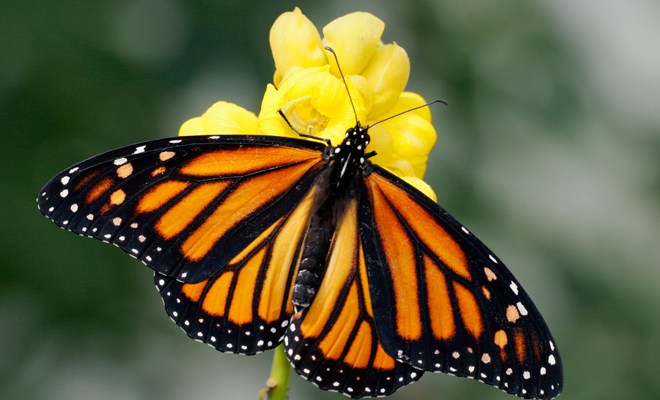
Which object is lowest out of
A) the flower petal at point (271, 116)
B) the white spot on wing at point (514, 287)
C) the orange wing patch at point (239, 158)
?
the white spot on wing at point (514, 287)

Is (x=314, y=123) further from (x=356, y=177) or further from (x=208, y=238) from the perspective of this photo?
(x=208, y=238)

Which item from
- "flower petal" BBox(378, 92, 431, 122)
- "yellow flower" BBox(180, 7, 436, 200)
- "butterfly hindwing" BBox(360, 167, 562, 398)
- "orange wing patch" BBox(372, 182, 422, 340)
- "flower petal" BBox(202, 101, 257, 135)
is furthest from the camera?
"flower petal" BBox(378, 92, 431, 122)

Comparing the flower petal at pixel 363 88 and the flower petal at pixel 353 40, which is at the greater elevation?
the flower petal at pixel 353 40

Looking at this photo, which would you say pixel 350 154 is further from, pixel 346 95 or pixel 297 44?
pixel 297 44

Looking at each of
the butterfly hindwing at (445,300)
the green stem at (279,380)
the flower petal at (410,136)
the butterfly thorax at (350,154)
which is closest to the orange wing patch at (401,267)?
the butterfly hindwing at (445,300)

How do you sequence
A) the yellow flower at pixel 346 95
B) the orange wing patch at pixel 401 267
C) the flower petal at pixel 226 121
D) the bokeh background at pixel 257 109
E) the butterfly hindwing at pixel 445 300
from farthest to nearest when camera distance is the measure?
the bokeh background at pixel 257 109
the flower petal at pixel 226 121
the yellow flower at pixel 346 95
the orange wing patch at pixel 401 267
the butterfly hindwing at pixel 445 300

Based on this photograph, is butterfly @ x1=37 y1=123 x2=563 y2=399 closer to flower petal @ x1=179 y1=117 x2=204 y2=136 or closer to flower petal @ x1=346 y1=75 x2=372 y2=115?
flower petal @ x1=346 y1=75 x2=372 y2=115

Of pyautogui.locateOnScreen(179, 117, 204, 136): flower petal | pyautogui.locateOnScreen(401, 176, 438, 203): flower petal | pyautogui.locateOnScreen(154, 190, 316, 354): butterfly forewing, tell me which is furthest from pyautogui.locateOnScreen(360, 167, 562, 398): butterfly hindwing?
pyautogui.locateOnScreen(179, 117, 204, 136): flower petal

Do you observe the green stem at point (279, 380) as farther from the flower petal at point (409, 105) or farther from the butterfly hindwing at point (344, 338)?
the flower petal at point (409, 105)

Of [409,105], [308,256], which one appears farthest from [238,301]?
[409,105]
